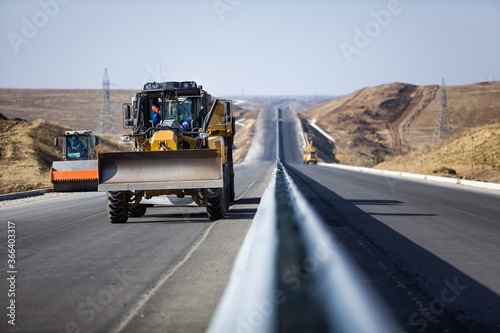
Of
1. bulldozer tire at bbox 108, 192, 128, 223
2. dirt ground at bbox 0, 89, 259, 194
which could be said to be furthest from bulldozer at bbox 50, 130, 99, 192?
bulldozer tire at bbox 108, 192, 128, 223

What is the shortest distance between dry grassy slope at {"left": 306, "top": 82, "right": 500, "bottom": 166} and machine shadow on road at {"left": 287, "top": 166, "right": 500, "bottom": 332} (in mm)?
100779

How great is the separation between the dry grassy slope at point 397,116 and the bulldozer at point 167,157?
313 feet

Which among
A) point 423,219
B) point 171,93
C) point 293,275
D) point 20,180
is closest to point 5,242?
point 171,93

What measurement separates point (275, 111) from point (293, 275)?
571 feet

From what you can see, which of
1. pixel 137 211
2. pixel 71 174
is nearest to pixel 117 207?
pixel 137 211

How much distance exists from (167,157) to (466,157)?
1843 inches

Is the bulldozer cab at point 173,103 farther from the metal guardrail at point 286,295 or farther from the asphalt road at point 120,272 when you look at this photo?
the metal guardrail at point 286,295

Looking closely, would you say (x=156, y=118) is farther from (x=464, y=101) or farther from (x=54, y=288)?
(x=464, y=101)

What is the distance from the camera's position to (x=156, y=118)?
763 inches

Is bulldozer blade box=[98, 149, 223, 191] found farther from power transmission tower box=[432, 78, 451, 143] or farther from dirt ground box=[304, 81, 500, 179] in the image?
dirt ground box=[304, 81, 500, 179]

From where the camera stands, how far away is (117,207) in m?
17.5

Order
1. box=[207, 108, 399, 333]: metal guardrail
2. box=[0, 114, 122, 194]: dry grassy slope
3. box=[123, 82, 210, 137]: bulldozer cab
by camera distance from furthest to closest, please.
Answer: box=[0, 114, 122, 194]: dry grassy slope → box=[123, 82, 210, 137]: bulldozer cab → box=[207, 108, 399, 333]: metal guardrail

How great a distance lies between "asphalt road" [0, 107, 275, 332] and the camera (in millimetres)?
7362

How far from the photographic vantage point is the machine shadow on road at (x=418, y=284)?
720 centimetres
